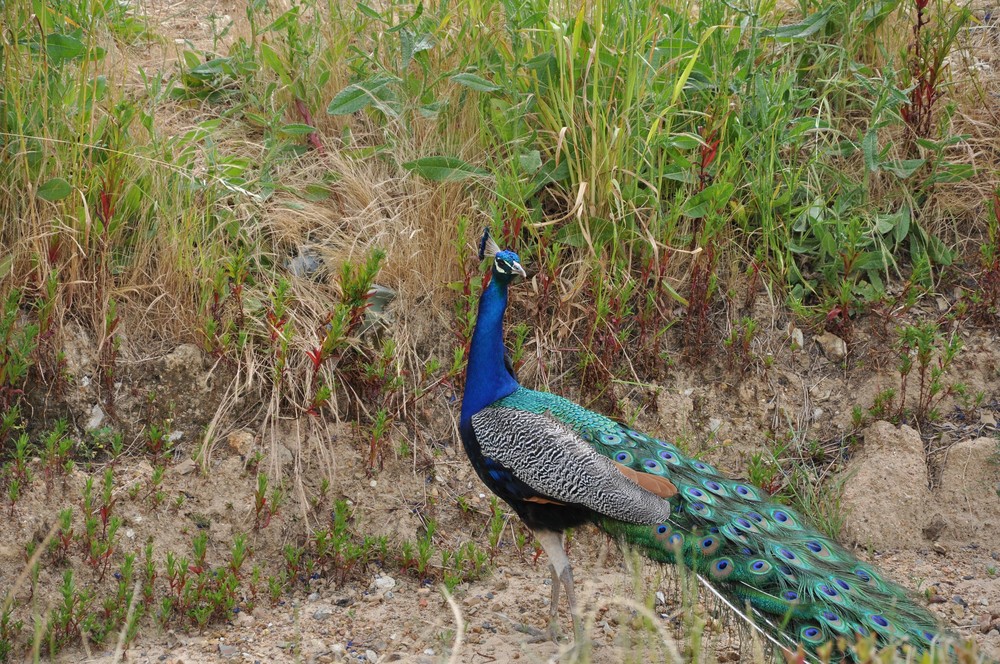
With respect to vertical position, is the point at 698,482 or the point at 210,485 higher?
the point at 698,482

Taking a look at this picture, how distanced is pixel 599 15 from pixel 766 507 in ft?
7.16

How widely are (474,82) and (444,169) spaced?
1.30ft

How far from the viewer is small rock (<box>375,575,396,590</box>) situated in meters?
3.86

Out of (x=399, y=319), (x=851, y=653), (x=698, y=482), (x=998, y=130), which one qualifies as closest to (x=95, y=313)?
(x=399, y=319)

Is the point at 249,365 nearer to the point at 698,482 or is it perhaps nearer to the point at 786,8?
the point at 698,482

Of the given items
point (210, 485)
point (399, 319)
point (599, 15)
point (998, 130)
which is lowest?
point (210, 485)

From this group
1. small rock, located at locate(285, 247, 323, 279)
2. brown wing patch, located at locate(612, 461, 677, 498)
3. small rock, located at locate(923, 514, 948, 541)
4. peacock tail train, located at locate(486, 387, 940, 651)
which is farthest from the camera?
small rock, located at locate(285, 247, 323, 279)

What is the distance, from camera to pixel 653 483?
328 cm

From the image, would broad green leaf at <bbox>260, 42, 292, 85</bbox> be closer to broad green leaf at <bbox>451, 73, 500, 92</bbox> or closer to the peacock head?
broad green leaf at <bbox>451, 73, 500, 92</bbox>

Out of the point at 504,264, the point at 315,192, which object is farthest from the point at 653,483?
the point at 315,192

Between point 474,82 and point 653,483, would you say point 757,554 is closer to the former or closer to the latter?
point 653,483

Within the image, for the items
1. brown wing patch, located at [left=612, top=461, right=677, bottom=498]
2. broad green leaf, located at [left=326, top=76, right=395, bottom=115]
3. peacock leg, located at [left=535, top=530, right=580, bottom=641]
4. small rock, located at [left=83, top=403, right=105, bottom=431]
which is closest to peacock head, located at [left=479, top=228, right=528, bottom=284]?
brown wing patch, located at [left=612, top=461, right=677, bottom=498]

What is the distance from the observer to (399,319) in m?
4.37

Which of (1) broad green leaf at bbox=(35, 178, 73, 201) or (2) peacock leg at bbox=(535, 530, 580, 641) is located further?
(1) broad green leaf at bbox=(35, 178, 73, 201)
